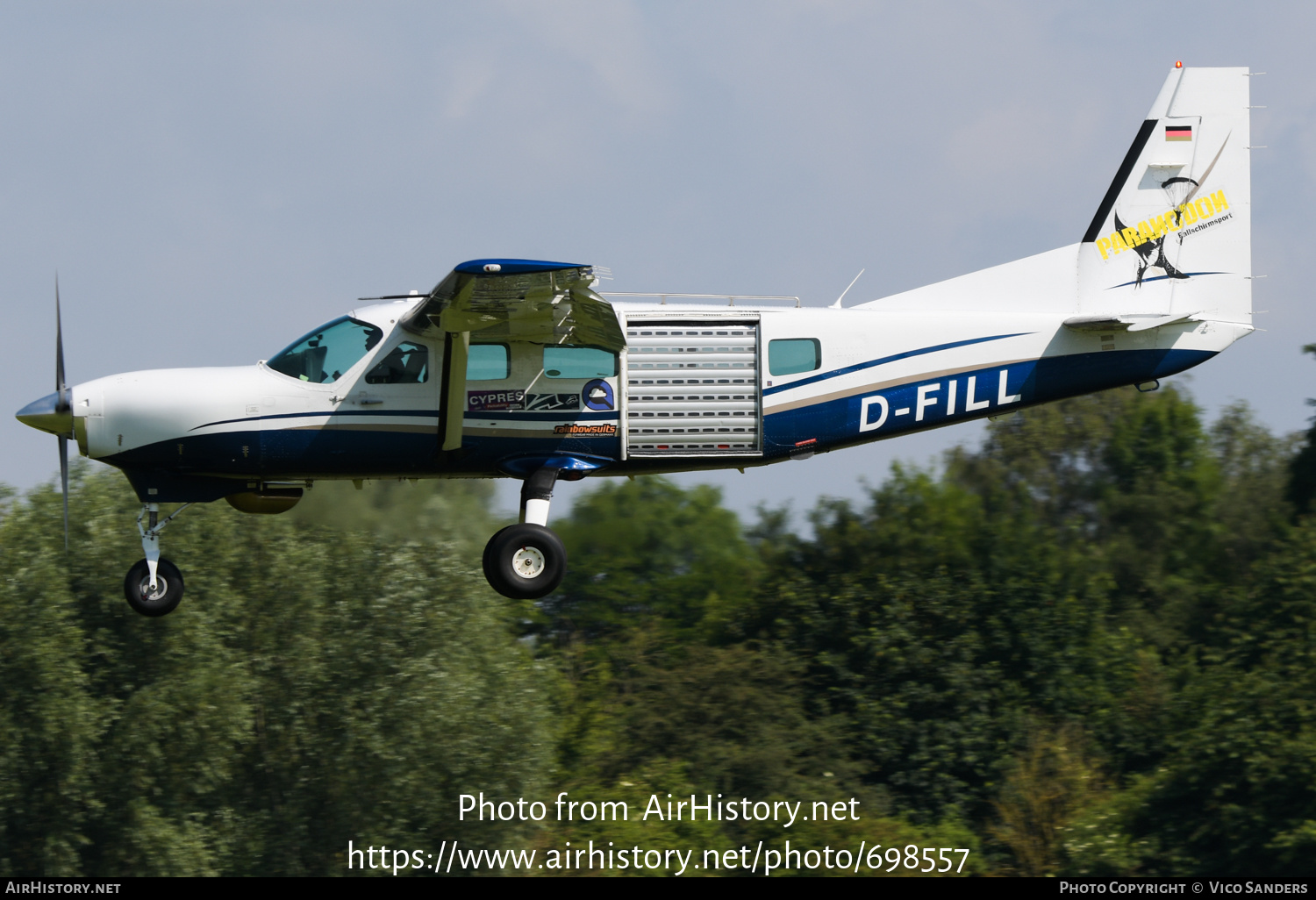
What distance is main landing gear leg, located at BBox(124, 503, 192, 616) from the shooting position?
14625 mm

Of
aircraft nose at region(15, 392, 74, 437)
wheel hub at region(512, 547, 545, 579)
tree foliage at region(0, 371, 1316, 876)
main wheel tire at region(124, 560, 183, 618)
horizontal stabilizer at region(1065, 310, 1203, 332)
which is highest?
horizontal stabilizer at region(1065, 310, 1203, 332)

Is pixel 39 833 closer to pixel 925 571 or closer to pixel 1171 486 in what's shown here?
pixel 925 571

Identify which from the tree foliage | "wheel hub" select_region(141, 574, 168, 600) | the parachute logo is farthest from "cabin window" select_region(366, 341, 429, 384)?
the parachute logo

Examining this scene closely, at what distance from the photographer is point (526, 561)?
564 inches

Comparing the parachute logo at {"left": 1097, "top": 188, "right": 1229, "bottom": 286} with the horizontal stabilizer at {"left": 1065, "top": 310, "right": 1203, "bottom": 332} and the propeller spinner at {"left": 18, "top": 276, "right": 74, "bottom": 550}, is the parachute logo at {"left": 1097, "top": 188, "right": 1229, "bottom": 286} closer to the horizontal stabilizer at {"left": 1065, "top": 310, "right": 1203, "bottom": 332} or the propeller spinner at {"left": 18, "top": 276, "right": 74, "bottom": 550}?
the horizontal stabilizer at {"left": 1065, "top": 310, "right": 1203, "bottom": 332}

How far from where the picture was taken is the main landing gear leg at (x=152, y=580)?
14.6 meters

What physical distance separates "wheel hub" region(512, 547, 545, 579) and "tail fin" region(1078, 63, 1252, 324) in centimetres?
634

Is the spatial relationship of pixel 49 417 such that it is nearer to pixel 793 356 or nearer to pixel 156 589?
pixel 156 589

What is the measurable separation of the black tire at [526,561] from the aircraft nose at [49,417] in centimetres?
412

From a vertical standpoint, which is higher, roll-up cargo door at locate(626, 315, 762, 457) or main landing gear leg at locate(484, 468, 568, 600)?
roll-up cargo door at locate(626, 315, 762, 457)

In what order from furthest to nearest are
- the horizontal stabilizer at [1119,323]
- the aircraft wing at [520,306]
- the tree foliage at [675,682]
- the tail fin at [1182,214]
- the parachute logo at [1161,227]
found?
1. the tree foliage at [675,682]
2. the parachute logo at [1161,227]
3. the tail fin at [1182,214]
4. the horizontal stabilizer at [1119,323]
5. the aircraft wing at [520,306]

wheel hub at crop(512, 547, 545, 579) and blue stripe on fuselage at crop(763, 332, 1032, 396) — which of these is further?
blue stripe on fuselage at crop(763, 332, 1032, 396)

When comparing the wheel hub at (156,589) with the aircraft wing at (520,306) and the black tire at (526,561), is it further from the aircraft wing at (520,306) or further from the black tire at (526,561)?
the aircraft wing at (520,306)

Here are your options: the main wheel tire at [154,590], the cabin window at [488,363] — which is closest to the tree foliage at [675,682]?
the main wheel tire at [154,590]
